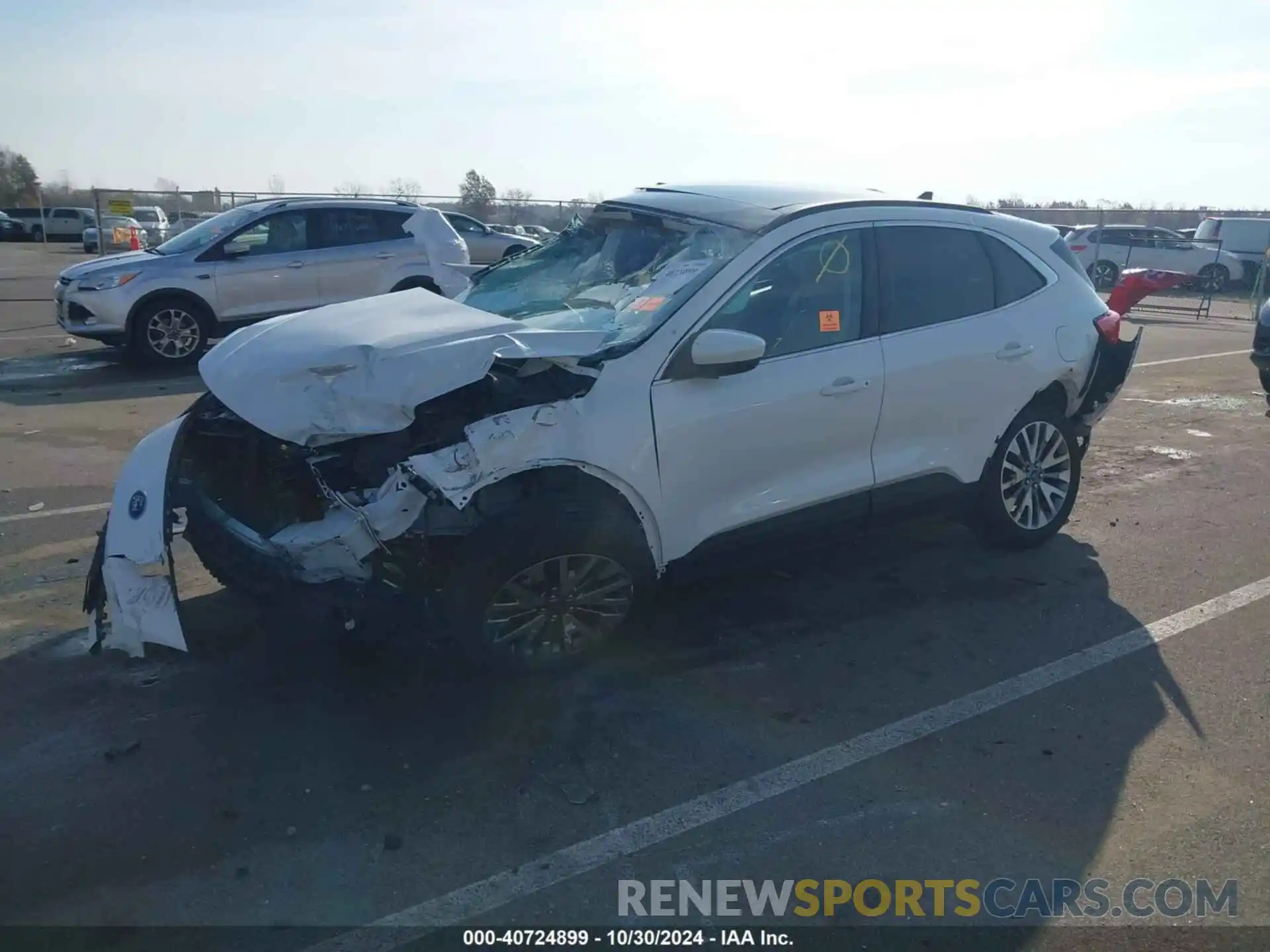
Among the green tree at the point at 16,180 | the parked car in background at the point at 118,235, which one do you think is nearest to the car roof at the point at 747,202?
the parked car in background at the point at 118,235

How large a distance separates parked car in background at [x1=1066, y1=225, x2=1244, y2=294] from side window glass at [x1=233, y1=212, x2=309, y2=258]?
20.3m

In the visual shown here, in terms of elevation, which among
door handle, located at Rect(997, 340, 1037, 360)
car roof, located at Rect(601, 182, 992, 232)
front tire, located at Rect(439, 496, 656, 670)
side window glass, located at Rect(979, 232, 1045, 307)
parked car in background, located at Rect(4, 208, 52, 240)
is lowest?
front tire, located at Rect(439, 496, 656, 670)

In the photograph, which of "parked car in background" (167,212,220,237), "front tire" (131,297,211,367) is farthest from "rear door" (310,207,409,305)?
"parked car in background" (167,212,220,237)

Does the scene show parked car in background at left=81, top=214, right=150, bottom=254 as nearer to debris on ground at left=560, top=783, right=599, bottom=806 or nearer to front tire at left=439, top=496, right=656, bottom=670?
front tire at left=439, top=496, right=656, bottom=670

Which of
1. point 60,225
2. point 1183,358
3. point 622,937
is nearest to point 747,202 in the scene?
point 622,937

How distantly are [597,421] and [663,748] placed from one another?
1270mm

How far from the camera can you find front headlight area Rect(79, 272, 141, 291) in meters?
11.3

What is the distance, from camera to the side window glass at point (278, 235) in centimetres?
1200

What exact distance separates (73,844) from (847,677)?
2911mm

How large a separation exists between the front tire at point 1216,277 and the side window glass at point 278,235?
72.8 feet

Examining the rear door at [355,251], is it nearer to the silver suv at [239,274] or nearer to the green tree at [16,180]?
the silver suv at [239,274]

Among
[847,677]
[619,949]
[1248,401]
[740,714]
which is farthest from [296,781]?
[1248,401]

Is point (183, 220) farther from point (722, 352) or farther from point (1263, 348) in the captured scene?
point (722, 352)

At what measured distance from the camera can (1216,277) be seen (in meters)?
26.3
